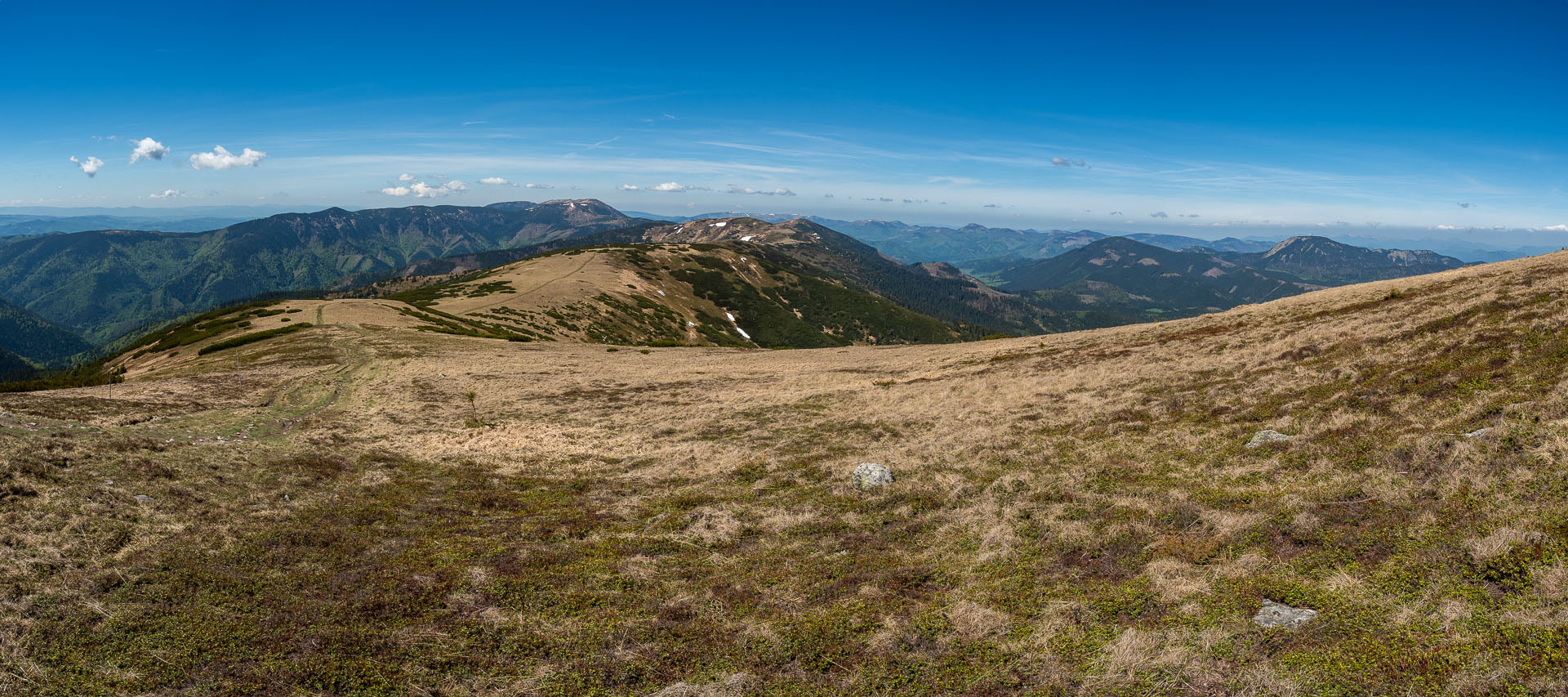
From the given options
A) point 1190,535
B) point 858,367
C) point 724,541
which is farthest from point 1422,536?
point 858,367

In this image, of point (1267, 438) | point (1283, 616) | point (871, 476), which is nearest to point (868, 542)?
point (871, 476)

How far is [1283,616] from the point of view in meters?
Result: 10.8

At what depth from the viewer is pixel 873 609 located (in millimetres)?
13289

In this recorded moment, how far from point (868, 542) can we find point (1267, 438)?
15195 mm

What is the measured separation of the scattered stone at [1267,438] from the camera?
786 inches

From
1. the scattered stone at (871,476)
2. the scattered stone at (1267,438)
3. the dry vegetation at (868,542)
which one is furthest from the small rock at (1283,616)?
the scattered stone at (871,476)

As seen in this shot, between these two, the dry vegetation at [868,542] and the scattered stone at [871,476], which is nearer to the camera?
the dry vegetation at [868,542]

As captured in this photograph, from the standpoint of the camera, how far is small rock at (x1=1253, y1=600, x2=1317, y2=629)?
10.5 meters

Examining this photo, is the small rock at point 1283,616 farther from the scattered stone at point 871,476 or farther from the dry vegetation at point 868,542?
the scattered stone at point 871,476

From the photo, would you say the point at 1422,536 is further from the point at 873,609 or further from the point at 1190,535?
the point at 873,609

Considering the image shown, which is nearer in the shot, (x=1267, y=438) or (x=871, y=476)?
(x=1267, y=438)

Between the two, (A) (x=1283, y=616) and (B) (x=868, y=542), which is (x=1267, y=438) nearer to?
(A) (x=1283, y=616)

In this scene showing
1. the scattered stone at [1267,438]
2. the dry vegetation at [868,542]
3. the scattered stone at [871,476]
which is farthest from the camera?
the scattered stone at [871,476]

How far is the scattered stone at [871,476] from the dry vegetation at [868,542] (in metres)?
0.57
